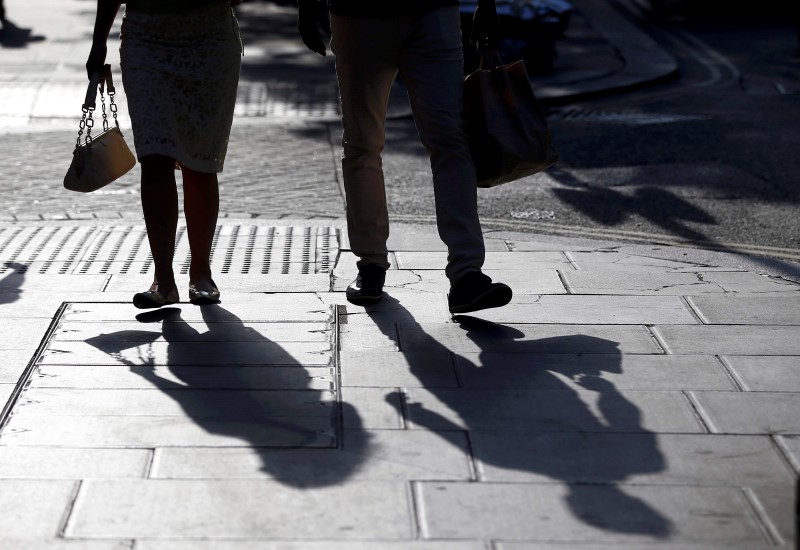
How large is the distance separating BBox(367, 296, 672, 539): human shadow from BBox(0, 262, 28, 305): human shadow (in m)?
1.39

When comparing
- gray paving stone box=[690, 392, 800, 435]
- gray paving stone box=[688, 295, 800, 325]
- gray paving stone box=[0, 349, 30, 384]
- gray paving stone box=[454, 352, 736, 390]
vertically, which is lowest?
gray paving stone box=[688, 295, 800, 325]

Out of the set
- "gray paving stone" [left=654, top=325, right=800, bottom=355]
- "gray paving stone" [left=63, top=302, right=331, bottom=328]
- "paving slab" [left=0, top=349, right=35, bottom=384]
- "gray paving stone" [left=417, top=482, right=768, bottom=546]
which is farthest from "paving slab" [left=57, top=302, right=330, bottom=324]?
"gray paving stone" [left=417, top=482, right=768, bottom=546]

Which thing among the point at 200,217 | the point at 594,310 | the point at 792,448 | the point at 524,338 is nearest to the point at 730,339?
the point at 594,310

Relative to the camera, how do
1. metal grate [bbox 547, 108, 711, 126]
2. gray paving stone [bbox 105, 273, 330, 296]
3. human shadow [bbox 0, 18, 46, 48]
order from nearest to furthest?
1. gray paving stone [bbox 105, 273, 330, 296]
2. metal grate [bbox 547, 108, 711, 126]
3. human shadow [bbox 0, 18, 46, 48]

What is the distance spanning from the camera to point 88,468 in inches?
126

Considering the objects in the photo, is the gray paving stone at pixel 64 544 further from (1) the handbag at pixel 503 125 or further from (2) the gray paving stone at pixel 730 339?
(1) the handbag at pixel 503 125

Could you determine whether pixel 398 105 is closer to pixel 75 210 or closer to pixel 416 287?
pixel 75 210

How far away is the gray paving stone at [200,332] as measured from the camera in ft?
14.2

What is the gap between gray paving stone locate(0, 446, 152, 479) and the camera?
3.17 meters

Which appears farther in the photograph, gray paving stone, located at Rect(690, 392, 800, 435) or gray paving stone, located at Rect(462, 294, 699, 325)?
gray paving stone, located at Rect(462, 294, 699, 325)

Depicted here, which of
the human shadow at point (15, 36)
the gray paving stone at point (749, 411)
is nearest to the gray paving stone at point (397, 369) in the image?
the gray paving stone at point (749, 411)

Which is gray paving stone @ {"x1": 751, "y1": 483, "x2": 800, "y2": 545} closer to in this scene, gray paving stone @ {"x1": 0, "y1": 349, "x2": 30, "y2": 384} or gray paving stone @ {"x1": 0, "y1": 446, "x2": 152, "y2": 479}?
gray paving stone @ {"x1": 0, "y1": 446, "x2": 152, "y2": 479}

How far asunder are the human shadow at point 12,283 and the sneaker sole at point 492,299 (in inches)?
66.9

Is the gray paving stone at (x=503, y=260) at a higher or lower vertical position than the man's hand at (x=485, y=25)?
lower
